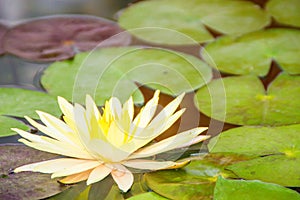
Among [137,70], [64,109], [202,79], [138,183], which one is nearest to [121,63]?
[137,70]

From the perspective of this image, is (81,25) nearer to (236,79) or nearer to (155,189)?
(236,79)

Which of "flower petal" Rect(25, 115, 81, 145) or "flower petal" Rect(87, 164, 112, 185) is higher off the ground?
"flower petal" Rect(25, 115, 81, 145)

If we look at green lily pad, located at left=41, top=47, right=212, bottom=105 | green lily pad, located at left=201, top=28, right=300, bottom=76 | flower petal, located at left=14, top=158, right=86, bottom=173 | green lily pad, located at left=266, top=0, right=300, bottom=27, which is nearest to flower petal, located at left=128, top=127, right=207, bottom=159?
flower petal, located at left=14, top=158, right=86, bottom=173

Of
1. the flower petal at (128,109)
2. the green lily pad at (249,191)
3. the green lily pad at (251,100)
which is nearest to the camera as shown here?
the green lily pad at (249,191)

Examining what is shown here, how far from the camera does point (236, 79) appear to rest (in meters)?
1.31

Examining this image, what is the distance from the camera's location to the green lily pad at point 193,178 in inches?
36.3

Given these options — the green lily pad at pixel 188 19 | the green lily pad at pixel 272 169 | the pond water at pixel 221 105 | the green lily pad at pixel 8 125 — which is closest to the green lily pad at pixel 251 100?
the pond water at pixel 221 105

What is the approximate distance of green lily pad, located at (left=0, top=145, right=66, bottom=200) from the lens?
3.03 ft

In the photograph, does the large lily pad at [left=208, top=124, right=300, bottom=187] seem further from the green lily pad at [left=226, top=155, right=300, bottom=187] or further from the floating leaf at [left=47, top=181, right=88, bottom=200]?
the floating leaf at [left=47, top=181, right=88, bottom=200]

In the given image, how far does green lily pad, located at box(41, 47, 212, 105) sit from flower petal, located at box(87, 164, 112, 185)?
28 centimetres

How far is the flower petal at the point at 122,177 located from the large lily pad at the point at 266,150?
0.19 m

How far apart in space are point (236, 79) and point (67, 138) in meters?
0.50

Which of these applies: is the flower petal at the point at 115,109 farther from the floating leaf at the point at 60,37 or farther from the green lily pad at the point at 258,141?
the floating leaf at the point at 60,37

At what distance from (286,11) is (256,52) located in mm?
286
